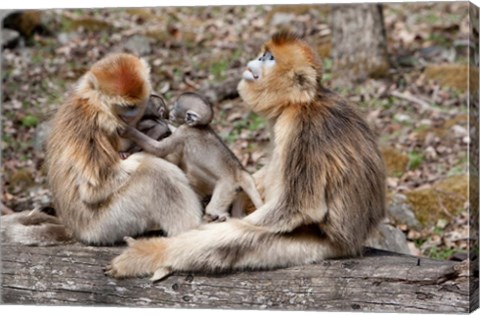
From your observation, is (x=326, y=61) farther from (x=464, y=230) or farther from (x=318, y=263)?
(x=318, y=263)

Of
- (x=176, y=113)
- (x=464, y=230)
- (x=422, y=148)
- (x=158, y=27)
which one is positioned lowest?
(x=464, y=230)

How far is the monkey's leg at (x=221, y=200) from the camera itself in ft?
21.4

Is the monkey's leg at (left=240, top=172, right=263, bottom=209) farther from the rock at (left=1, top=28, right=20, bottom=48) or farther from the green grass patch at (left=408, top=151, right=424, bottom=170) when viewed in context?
the rock at (left=1, top=28, right=20, bottom=48)

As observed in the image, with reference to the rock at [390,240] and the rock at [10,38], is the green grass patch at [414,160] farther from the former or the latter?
the rock at [10,38]

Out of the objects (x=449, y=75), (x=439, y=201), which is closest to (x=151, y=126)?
(x=439, y=201)

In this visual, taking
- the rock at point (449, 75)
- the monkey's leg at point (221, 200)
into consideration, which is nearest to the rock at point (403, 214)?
the rock at point (449, 75)

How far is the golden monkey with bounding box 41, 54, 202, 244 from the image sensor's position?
6320 mm

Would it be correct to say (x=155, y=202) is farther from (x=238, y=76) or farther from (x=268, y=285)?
(x=238, y=76)

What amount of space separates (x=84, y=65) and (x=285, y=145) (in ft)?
26.3

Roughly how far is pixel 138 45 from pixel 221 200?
25.9 ft

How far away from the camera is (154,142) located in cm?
650

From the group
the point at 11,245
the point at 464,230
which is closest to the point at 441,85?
the point at 464,230

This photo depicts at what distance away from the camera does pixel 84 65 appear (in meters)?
13.7

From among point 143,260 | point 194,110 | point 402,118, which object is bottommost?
point 143,260
